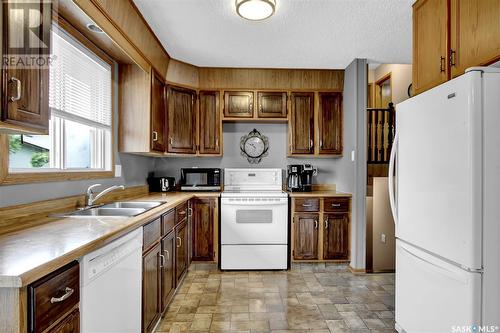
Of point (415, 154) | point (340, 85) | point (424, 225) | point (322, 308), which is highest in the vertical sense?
point (340, 85)

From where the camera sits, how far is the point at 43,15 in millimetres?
1261

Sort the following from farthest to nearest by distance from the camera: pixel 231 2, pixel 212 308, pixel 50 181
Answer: pixel 212 308, pixel 231 2, pixel 50 181

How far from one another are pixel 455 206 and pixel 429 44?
43.8 inches

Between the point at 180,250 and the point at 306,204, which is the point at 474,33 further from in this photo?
the point at 180,250

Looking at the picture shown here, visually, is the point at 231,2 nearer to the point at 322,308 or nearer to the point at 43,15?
the point at 43,15

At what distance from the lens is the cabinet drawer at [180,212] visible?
2773 mm

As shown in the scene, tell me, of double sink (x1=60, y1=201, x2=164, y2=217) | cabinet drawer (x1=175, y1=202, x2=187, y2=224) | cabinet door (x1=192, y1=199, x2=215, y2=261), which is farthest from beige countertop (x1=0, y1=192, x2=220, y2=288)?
cabinet door (x1=192, y1=199, x2=215, y2=261)

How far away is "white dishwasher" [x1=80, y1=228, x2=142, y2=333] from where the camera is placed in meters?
1.21

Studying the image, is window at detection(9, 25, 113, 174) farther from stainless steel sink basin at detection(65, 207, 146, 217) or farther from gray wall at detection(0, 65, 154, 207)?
stainless steel sink basin at detection(65, 207, 146, 217)

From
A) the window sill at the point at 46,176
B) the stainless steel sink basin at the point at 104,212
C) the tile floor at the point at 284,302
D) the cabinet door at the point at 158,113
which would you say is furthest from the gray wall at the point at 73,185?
the tile floor at the point at 284,302

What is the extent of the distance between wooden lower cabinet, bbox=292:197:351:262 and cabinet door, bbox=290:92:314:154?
0.71 meters

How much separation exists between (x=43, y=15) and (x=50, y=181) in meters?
1.03

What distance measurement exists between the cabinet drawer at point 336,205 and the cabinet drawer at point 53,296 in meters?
2.88

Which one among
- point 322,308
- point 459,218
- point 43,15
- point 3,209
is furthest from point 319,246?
point 43,15
